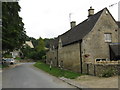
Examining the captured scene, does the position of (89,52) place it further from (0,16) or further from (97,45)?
(0,16)

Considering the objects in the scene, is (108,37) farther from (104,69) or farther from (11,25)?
(11,25)

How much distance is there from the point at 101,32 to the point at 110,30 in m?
1.57

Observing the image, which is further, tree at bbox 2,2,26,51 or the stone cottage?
tree at bbox 2,2,26,51

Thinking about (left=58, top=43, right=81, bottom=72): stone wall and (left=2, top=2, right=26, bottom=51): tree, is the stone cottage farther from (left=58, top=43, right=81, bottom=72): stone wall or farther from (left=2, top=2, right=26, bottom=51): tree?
(left=2, top=2, right=26, bottom=51): tree

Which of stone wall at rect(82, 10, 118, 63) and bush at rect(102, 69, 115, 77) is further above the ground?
stone wall at rect(82, 10, 118, 63)

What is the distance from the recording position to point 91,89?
43.8 feet

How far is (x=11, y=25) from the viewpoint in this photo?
37.4 meters

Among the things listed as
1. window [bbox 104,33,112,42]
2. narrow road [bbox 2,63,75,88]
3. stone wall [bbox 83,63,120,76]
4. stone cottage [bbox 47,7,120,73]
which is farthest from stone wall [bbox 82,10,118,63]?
narrow road [bbox 2,63,75,88]

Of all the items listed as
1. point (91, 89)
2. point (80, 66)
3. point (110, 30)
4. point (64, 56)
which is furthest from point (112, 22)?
point (91, 89)

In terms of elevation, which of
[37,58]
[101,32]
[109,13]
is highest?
[109,13]

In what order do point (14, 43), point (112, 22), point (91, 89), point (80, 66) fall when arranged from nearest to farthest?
1. point (91, 89)
2. point (80, 66)
3. point (112, 22)
4. point (14, 43)

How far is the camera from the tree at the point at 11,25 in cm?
3475

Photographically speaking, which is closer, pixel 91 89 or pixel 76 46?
pixel 91 89

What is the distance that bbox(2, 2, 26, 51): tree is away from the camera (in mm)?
34750
